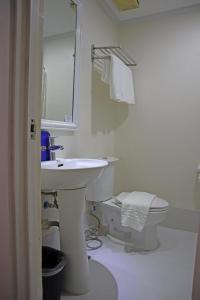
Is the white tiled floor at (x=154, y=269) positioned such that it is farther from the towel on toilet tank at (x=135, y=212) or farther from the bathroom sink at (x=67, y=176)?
the bathroom sink at (x=67, y=176)

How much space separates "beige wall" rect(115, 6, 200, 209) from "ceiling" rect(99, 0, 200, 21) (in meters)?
0.06

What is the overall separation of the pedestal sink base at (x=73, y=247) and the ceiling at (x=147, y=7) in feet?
6.34

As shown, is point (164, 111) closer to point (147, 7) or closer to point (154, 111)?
point (154, 111)

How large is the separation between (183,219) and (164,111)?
45.7 inches

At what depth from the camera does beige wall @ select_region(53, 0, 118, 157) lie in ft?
6.13

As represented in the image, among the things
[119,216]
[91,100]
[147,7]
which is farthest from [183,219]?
[147,7]

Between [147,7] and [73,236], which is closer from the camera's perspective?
[73,236]

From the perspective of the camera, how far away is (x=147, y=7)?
2.20 m

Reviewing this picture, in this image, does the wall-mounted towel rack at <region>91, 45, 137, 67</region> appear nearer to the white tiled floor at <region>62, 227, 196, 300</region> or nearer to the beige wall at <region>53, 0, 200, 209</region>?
the beige wall at <region>53, 0, 200, 209</region>

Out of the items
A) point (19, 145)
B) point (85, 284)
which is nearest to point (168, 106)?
point (85, 284)

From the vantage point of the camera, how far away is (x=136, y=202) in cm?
182

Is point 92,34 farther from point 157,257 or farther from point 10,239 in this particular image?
point 157,257

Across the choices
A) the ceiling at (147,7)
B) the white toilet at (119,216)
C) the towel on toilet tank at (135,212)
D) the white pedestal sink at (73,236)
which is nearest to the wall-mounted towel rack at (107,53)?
the ceiling at (147,7)

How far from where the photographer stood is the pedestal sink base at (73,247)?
1305 mm
